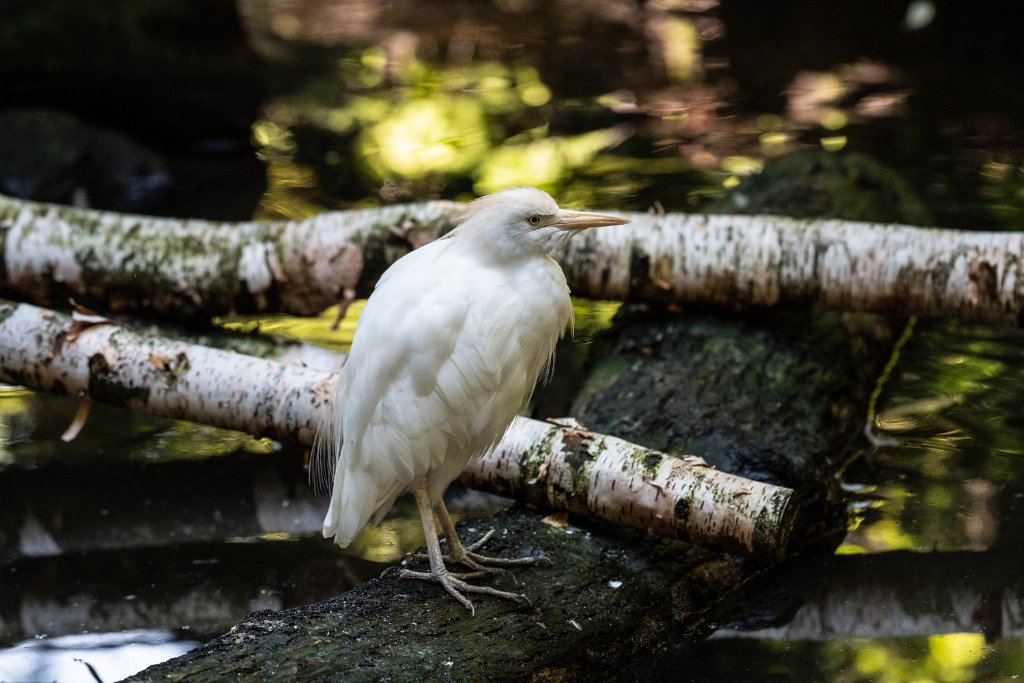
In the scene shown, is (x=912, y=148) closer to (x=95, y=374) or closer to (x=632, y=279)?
(x=632, y=279)

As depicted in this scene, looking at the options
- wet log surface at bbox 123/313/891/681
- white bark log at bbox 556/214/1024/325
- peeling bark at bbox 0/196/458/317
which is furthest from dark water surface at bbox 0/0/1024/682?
peeling bark at bbox 0/196/458/317

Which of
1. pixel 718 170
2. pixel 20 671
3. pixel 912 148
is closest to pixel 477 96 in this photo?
pixel 718 170

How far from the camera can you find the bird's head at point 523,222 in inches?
123

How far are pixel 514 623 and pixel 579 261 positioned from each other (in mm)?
1914

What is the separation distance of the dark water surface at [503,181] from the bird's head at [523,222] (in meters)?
1.28

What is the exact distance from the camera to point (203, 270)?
486 centimetres

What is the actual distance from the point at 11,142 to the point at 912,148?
5871 mm

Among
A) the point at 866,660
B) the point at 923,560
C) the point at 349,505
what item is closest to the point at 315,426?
the point at 349,505

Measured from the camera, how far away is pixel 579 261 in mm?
4586

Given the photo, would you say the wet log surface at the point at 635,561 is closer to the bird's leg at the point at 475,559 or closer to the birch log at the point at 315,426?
the bird's leg at the point at 475,559

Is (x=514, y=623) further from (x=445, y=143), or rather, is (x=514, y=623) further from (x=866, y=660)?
(x=445, y=143)

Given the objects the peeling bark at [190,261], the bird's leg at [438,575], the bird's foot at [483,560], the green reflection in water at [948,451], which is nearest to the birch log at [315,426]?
the bird's foot at [483,560]

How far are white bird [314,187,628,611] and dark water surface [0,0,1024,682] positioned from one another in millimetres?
755

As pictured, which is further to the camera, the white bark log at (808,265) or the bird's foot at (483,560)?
the white bark log at (808,265)
